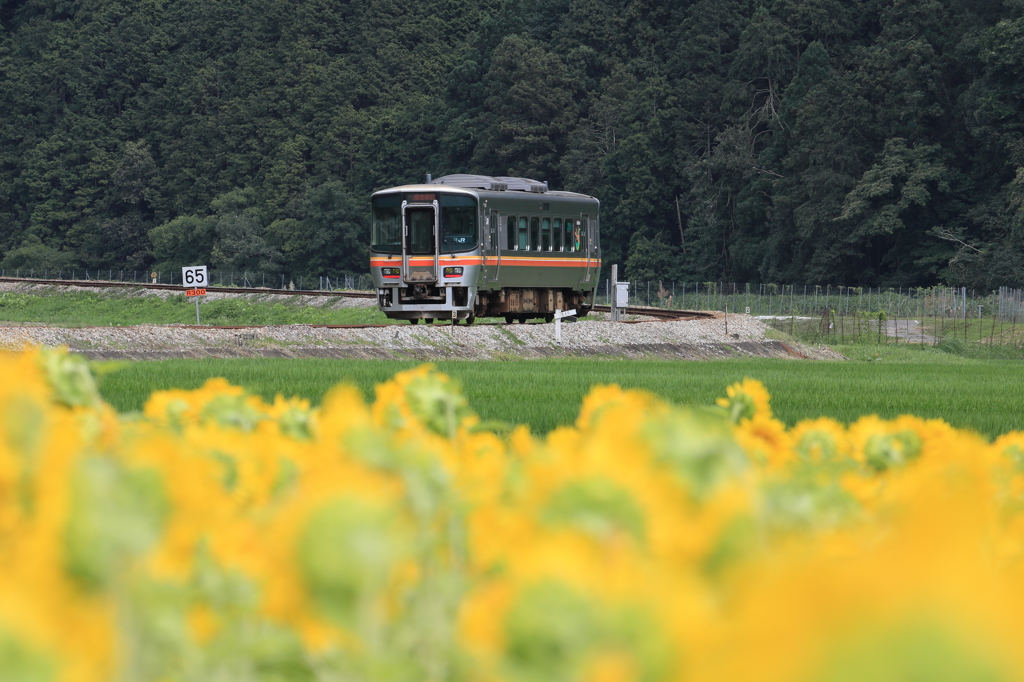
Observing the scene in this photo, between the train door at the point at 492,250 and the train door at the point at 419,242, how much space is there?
1119mm

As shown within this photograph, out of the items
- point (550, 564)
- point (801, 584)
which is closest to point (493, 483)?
point (550, 564)

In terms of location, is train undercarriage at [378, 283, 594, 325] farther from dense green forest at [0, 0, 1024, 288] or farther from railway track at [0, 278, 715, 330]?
dense green forest at [0, 0, 1024, 288]

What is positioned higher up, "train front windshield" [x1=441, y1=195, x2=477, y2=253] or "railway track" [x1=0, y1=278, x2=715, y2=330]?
"train front windshield" [x1=441, y1=195, x2=477, y2=253]

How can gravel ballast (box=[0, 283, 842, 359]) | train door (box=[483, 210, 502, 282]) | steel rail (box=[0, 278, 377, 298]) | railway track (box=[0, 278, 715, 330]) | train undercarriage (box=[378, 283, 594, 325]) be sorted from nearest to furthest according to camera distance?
gravel ballast (box=[0, 283, 842, 359]) → train door (box=[483, 210, 502, 282]) → train undercarriage (box=[378, 283, 594, 325]) → railway track (box=[0, 278, 715, 330]) → steel rail (box=[0, 278, 377, 298])

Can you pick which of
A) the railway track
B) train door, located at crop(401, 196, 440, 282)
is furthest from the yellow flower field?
train door, located at crop(401, 196, 440, 282)

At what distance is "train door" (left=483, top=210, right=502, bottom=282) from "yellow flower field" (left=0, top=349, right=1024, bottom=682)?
26.3m

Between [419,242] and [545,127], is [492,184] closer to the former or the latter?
[419,242]

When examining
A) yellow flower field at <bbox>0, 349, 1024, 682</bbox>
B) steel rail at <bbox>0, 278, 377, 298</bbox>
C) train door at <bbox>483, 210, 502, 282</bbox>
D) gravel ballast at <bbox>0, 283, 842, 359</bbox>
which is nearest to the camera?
yellow flower field at <bbox>0, 349, 1024, 682</bbox>

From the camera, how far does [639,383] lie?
46.9ft

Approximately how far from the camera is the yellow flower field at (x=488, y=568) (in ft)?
1.98

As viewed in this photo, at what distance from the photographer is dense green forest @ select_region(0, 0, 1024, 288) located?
5978cm

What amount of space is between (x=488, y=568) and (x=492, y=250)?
2689cm

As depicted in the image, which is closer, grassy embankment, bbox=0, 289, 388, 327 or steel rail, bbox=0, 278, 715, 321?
steel rail, bbox=0, 278, 715, 321

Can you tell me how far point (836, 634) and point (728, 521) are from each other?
0.47 metres
